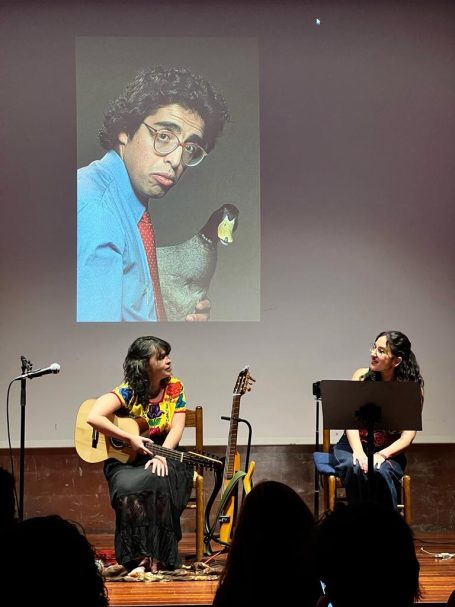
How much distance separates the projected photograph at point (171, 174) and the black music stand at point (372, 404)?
1.63m

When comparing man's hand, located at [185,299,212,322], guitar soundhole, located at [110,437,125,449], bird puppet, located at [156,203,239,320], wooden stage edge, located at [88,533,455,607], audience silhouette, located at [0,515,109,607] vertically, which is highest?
bird puppet, located at [156,203,239,320]

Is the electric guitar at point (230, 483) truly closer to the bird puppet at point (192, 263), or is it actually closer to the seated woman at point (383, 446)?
the seated woman at point (383, 446)

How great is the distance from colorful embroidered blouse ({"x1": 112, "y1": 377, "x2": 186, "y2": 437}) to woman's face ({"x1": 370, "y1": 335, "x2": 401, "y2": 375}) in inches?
40.9

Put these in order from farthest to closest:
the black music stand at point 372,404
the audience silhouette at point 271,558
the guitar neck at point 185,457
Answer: the guitar neck at point 185,457
the black music stand at point 372,404
the audience silhouette at point 271,558

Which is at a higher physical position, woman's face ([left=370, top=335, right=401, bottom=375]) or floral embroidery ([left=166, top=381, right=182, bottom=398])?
woman's face ([left=370, top=335, right=401, bottom=375])

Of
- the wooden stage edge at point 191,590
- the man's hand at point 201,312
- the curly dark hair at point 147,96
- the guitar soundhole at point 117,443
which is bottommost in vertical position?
the wooden stage edge at point 191,590

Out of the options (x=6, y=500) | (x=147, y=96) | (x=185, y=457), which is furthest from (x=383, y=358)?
(x=6, y=500)

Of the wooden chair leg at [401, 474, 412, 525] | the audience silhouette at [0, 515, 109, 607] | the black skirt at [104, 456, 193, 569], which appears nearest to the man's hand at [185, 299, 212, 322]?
the black skirt at [104, 456, 193, 569]

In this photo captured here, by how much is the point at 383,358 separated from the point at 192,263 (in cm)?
148

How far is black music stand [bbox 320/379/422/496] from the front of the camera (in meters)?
4.29

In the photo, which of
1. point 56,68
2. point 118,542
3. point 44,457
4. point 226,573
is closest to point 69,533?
point 226,573

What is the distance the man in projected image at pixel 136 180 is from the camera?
229 inches

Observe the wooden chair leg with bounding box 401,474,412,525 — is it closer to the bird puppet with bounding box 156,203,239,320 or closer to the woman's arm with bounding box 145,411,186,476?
the woman's arm with bounding box 145,411,186,476

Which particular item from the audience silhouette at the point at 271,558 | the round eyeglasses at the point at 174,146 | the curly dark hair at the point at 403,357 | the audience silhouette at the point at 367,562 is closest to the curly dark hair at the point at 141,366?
the curly dark hair at the point at 403,357
